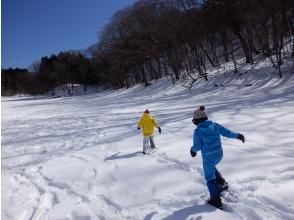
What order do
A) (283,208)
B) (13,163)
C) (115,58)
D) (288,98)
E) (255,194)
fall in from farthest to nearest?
1. (115,58)
2. (288,98)
3. (13,163)
4. (255,194)
5. (283,208)

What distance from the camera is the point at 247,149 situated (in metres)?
7.64

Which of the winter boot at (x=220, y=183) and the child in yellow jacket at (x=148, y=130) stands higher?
the child in yellow jacket at (x=148, y=130)

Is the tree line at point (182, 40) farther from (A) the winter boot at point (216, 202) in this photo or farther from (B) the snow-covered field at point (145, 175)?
(A) the winter boot at point (216, 202)

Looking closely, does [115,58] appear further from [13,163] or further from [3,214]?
[3,214]

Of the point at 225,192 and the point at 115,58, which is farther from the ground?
the point at 115,58

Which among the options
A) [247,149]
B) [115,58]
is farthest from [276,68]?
[115,58]

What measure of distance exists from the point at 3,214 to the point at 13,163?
3.84 m

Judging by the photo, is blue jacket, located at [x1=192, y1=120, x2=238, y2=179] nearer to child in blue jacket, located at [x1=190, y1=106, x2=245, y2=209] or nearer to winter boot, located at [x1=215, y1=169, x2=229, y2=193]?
child in blue jacket, located at [x1=190, y1=106, x2=245, y2=209]

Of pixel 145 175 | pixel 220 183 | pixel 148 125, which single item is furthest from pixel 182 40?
pixel 220 183

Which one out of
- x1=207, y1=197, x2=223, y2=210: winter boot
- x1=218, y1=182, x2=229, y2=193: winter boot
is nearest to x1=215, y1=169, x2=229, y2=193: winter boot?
x1=218, y1=182, x2=229, y2=193: winter boot

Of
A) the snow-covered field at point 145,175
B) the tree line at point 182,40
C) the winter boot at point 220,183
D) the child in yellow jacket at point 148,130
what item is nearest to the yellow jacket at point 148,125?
the child in yellow jacket at point 148,130

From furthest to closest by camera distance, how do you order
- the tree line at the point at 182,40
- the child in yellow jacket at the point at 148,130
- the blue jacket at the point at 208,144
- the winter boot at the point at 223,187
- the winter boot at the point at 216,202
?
the tree line at the point at 182,40, the child in yellow jacket at the point at 148,130, the winter boot at the point at 223,187, the blue jacket at the point at 208,144, the winter boot at the point at 216,202

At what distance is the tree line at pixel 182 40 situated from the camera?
2528cm

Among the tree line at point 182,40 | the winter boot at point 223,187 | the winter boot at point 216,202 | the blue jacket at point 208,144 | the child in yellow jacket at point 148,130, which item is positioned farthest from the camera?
the tree line at point 182,40
